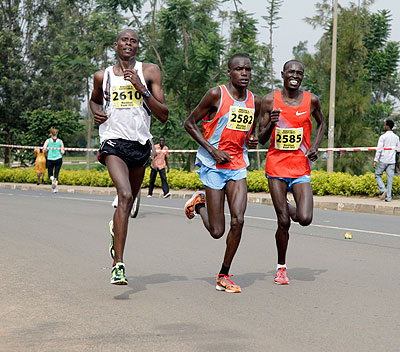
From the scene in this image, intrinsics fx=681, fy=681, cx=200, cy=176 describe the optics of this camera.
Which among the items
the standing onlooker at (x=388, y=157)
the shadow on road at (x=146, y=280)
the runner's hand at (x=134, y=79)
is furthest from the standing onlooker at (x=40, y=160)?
the runner's hand at (x=134, y=79)

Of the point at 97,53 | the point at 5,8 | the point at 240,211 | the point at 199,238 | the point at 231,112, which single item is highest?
the point at 5,8

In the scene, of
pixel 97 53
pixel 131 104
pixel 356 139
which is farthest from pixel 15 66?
pixel 131 104

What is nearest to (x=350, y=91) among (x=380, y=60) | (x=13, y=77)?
(x=380, y=60)

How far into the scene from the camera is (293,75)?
6.30 m

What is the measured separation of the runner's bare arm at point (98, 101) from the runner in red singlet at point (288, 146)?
1509 mm

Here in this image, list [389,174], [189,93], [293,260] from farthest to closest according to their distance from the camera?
[189,93], [389,174], [293,260]

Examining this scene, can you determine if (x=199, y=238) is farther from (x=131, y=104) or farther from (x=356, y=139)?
(x=356, y=139)

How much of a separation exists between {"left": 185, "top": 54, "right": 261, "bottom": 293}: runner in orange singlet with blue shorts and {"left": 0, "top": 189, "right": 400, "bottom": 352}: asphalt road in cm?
55

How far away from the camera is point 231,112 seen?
593 cm

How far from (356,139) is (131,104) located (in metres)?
22.8

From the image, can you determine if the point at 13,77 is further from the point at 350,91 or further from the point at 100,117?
the point at 100,117

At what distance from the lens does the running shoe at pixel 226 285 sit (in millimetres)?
5836

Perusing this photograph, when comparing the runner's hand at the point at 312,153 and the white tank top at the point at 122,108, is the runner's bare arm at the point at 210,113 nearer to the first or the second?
the white tank top at the point at 122,108

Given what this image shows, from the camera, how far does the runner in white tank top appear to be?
572cm
